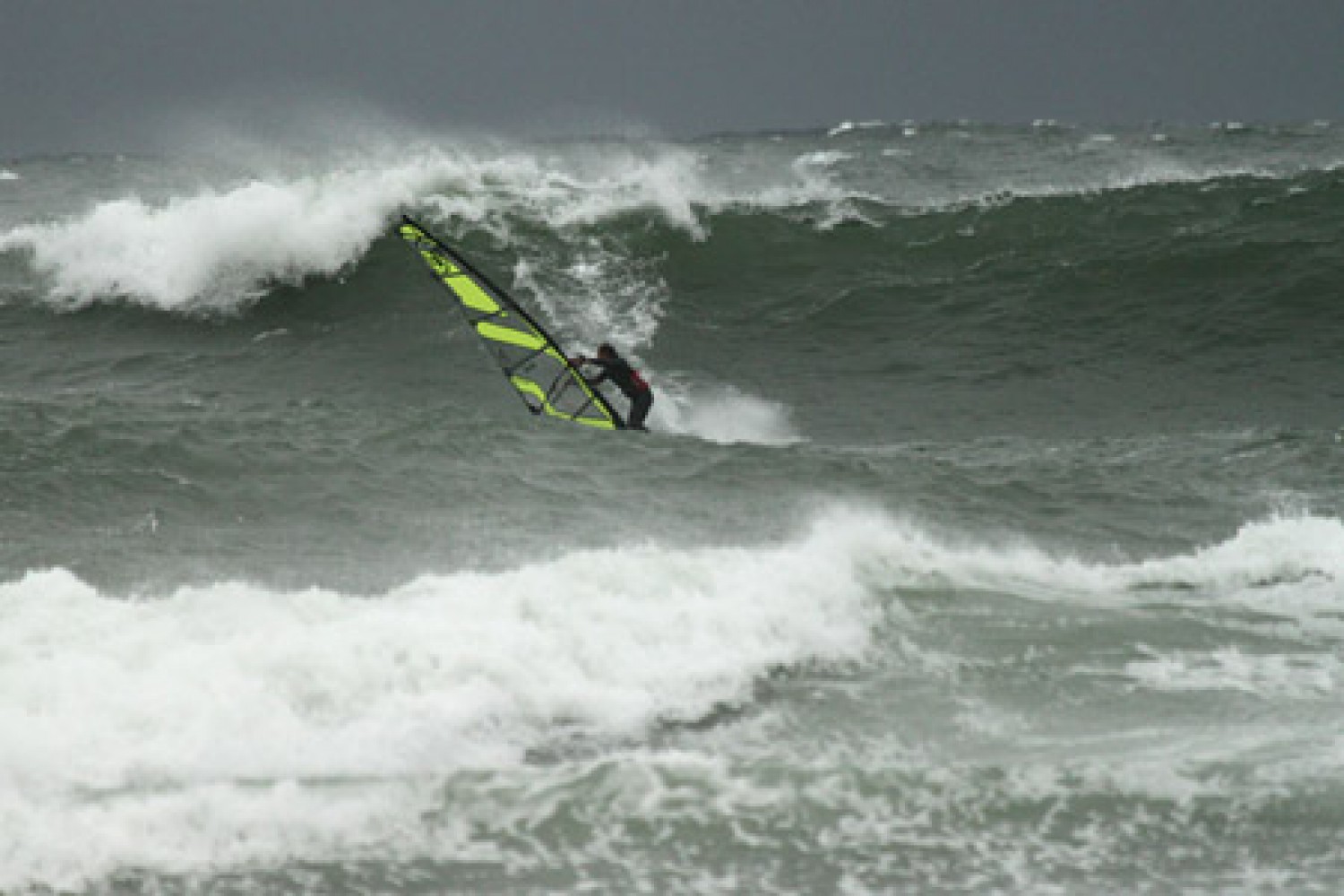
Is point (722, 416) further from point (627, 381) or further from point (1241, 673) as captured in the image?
point (1241, 673)

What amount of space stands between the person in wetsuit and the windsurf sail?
0.12m

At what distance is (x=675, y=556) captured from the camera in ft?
21.7

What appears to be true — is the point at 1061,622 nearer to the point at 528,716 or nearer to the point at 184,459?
the point at 528,716

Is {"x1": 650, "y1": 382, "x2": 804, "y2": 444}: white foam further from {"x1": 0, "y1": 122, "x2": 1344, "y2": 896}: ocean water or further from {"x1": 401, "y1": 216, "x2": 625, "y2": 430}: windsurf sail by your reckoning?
{"x1": 401, "y1": 216, "x2": 625, "y2": 430}: windsurf sail

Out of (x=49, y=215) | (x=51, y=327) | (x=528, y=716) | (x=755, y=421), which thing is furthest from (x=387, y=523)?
(x=49, y=215)

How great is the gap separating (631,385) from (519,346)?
1.50m

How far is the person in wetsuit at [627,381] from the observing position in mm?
11008

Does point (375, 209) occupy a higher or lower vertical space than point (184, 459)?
higher

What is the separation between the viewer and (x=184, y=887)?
160 inches

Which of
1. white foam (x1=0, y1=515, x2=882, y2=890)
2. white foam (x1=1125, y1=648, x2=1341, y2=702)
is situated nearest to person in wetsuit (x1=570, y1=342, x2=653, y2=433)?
white foam (x1=0, y1=515, x2=882, y2=890)

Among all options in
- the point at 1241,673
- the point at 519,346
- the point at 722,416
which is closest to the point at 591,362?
the point at 519,346

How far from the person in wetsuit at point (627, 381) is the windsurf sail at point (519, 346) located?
12 cm

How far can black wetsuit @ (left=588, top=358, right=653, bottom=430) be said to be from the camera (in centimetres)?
1102

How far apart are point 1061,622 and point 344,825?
320 cm
